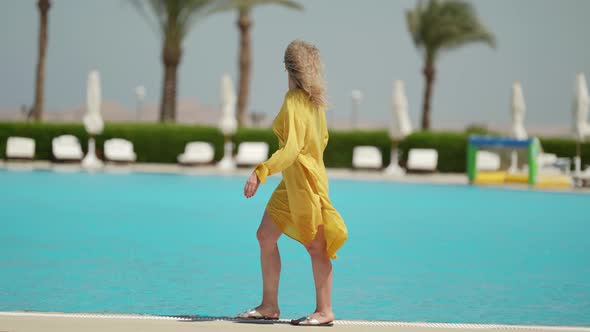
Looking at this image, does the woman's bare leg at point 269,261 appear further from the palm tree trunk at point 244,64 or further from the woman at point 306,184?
the palm tree trunk at point 244,64

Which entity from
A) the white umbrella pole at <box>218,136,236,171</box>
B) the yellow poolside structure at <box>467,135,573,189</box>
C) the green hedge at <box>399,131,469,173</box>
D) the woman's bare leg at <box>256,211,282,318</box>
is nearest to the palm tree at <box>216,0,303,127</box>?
the white umbrella pole at <box>218,136,236,171</box>

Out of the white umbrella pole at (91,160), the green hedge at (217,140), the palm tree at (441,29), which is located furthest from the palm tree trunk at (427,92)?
the white umbrella pole at (91,160)

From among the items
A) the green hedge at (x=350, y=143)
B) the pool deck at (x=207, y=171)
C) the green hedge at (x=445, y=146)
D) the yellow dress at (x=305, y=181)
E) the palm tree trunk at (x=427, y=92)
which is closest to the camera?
the yellow dress at (x=305, y=181)

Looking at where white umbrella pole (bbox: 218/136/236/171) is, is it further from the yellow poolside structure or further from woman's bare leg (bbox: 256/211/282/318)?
woman's bare leg (bbox: 256/211/282/318)

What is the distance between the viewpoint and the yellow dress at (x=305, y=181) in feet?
18.0

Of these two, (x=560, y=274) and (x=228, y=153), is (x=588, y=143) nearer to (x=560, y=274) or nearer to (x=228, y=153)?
(x=228, y=153)

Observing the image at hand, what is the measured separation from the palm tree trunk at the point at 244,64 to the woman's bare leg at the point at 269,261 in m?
33.6

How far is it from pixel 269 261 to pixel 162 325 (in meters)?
0.74

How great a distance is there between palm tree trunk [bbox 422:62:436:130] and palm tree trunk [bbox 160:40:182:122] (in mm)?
13632

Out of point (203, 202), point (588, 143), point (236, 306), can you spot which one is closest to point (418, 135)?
point (588, 143)

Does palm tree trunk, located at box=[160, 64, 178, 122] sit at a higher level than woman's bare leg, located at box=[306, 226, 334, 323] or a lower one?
higher

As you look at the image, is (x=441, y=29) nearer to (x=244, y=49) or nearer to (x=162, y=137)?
(x=244, y=49)

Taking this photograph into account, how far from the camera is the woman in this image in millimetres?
5480

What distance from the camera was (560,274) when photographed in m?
9.34
